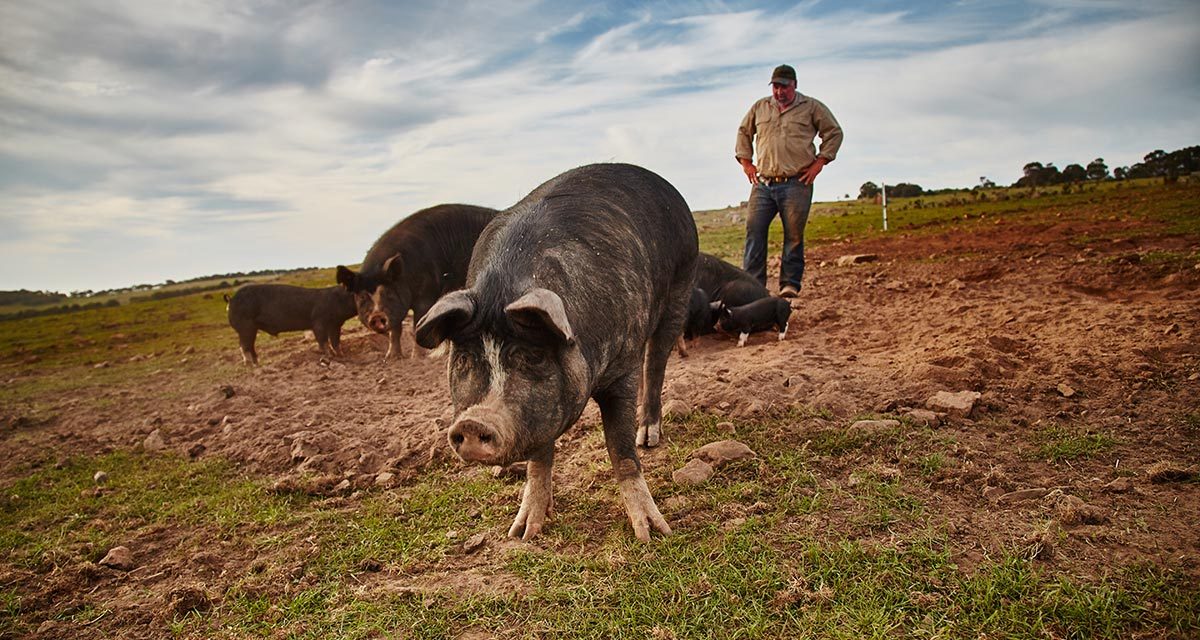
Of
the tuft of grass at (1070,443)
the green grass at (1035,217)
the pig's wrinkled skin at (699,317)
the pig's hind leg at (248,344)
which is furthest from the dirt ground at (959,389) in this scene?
the green grass at (1035,217)

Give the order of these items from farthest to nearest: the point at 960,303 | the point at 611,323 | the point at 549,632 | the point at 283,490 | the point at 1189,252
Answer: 1. the point at 1189,252
2. the point at 960,303
3. the point at 283,490
4. the point at 611,323
5. the point at 549,632

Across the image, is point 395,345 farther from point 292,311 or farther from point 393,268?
point 292,311

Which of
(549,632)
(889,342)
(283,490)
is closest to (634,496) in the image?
(549,632)

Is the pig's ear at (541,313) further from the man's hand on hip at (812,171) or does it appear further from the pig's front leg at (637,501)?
the man's hand on hip at (812,171)

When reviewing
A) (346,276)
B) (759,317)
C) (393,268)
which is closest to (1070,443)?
(759,317)

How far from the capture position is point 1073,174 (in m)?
44.5

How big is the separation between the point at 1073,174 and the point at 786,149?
46919 millimetres

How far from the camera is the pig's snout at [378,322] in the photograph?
10016 mm

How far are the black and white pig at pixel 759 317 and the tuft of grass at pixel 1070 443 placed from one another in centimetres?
415

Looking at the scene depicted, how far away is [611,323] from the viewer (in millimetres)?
3363

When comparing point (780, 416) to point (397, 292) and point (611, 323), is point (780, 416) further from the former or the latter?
point (397, 292)

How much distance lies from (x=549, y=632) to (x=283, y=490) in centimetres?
302

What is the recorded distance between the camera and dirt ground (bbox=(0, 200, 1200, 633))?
3.38 metres

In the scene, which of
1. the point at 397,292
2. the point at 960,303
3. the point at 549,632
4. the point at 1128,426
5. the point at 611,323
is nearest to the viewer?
the point at 549,632
